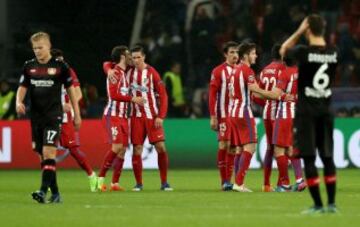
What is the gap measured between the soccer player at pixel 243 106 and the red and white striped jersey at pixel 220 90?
180 mm

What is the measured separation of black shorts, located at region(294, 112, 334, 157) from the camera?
41.7 ft

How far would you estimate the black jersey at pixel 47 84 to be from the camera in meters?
14.8

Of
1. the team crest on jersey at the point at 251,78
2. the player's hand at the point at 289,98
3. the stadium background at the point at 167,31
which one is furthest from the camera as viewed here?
the stadium background at the point at 167,31

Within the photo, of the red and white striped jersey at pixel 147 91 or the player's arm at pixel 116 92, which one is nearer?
the player's arm at pixel 116 92

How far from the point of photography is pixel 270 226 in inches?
454

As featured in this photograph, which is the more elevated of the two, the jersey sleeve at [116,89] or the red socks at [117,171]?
the jersey sleeve at [116,89]

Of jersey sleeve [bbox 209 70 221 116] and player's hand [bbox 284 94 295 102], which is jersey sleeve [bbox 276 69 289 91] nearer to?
player's hand [bbox 284 94 295 102]

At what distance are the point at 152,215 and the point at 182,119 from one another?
1313 centimetres

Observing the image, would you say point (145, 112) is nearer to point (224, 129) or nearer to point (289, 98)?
point (224, 129)

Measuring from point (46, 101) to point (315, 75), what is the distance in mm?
3751

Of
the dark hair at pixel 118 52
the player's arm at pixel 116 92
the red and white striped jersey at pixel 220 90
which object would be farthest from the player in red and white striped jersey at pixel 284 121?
the dark hair at pixel 118 52

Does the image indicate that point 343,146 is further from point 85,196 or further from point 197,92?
point 85,196

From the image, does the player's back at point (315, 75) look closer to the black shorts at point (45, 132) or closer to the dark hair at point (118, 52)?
the black shorts at point (45, 132)

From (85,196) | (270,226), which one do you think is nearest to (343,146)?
(85,196)
